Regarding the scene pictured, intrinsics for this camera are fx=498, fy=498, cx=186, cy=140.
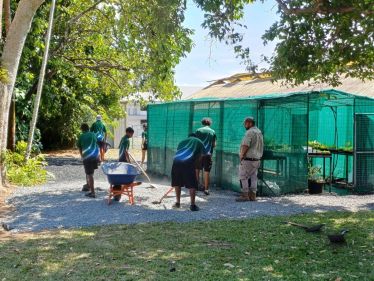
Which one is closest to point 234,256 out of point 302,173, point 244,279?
point 244,279

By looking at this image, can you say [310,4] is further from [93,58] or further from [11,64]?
[93,58]

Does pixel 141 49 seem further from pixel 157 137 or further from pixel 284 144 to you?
pixel 284 144

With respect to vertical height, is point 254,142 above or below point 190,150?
above

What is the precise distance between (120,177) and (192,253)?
3.58 meters

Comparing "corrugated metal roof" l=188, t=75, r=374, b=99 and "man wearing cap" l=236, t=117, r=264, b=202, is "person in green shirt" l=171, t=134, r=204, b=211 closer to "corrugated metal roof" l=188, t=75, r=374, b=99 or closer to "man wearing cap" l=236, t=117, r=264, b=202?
"man wearing cap" l=236, t=117, r=264, b=202

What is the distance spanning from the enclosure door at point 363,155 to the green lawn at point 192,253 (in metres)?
4.18

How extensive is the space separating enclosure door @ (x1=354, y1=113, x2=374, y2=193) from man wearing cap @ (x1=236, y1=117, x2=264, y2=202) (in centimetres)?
311

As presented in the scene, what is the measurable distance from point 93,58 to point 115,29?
3229mm

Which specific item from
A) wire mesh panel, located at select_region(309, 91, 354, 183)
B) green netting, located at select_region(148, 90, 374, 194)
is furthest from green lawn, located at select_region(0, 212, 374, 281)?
wire mesh panel, located at select_region(309, 91, 354, 183)

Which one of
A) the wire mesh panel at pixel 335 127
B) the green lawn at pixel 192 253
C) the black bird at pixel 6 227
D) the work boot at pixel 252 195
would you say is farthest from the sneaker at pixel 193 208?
the wire mesh panel at pixel 335 127

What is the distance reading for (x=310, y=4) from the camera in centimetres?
896

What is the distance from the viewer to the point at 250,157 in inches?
428

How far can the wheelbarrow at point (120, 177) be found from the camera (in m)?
9.82

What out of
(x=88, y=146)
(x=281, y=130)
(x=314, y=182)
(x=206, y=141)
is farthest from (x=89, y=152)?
(x=314, y=182)
